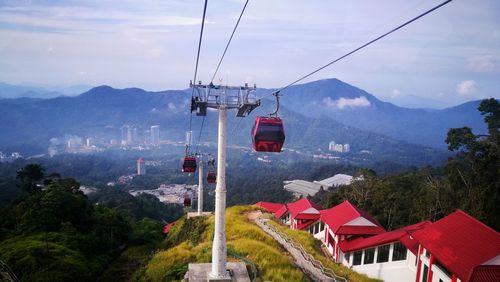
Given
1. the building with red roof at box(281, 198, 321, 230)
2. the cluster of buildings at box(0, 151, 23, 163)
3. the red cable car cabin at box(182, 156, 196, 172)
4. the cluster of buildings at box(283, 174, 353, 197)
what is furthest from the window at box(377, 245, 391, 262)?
the cluster of buildings at box(0, 151, 23, 163)

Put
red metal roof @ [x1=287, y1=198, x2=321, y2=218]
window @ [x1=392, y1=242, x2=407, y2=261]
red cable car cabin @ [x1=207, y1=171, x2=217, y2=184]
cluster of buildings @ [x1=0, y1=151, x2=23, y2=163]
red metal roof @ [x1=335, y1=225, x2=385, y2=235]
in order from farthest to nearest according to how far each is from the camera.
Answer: cluster of buildings @ [x1=0, y1=151, x2=23, y2=163], red metal roof @ [x1=287, y1=198, x2=321, y2=218], red cable car cabin @ [x1=207, y1=171, x2=217, y2=184], red metal roof @ [x1=335, y1=225, x2=385, y2=235], window @ [x1=392, y1=242, x2=407, y2=261]

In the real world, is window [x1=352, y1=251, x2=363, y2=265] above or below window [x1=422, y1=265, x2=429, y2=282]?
below

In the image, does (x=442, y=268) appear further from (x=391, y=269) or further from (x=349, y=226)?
(x=349, y=226)

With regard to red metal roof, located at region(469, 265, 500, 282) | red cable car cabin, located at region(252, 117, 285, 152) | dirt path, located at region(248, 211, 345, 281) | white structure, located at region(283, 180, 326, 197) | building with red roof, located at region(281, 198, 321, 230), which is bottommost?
white structure, located at region(283, 180, 326, 197)

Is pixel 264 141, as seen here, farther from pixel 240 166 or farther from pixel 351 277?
pixel 240 166

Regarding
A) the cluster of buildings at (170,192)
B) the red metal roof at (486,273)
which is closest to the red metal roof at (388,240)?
the red metal roof at (486,273)

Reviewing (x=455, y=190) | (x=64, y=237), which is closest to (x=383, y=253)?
(x=455, y=190)

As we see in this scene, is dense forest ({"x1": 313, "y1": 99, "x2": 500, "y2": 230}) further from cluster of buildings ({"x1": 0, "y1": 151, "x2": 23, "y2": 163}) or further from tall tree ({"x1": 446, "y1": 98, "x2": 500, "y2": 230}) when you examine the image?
cluster of buildings ({"x1": 0, "y1": 151, "x2": 23, "y2": 163})

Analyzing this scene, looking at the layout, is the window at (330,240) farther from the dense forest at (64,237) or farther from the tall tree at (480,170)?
the tall tree at (480,170)
